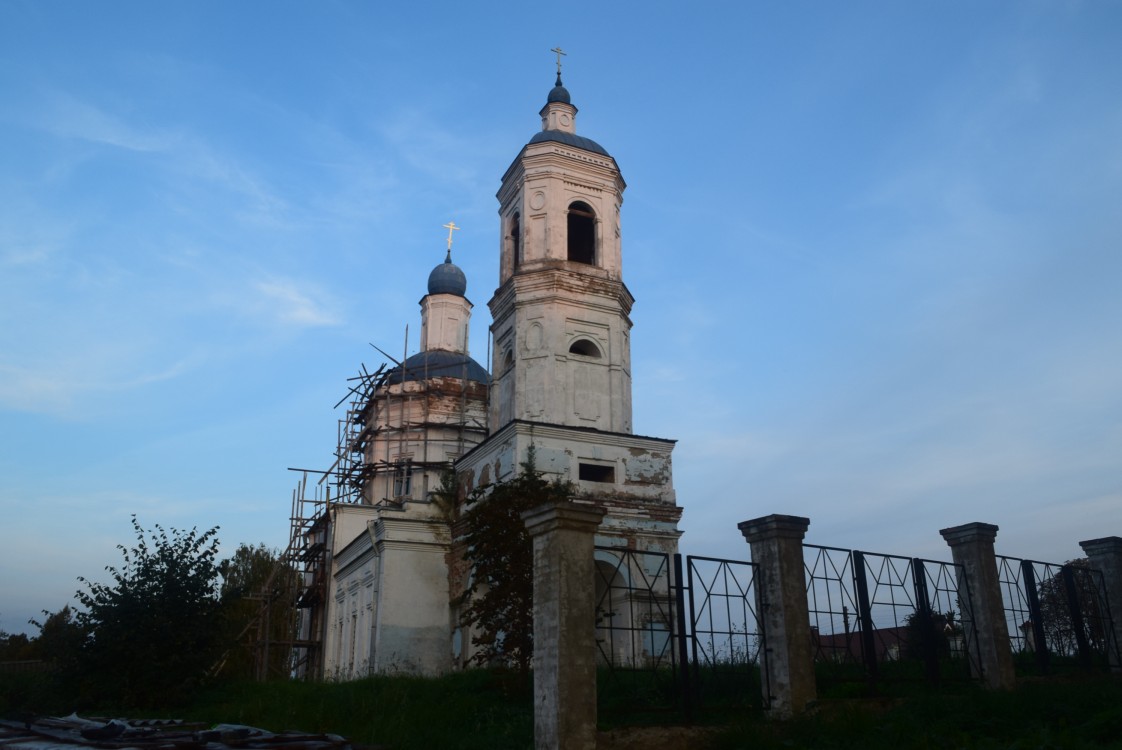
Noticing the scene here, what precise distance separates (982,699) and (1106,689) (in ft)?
6.73

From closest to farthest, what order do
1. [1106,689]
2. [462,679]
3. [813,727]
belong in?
[813,727], [1106,689], [462,679]

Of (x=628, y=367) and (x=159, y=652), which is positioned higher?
(x=628, y=367)

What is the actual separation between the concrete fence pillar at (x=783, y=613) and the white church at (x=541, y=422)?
956cm

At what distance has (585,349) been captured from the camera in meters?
23.8

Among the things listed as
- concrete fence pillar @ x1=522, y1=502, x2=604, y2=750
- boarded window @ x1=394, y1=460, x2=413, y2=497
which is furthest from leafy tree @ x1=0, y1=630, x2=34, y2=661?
concrete fence pillar @ x1=522, y1=502, x2=604, y2=750

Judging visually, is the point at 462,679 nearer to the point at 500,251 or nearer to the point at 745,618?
the point at 745,618

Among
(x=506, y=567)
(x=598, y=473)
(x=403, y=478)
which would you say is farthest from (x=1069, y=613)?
(x=403, y=478)

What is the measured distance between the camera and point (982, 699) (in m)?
10.6

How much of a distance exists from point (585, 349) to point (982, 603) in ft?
42.9

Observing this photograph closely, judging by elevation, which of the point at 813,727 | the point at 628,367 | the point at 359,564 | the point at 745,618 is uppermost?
the point at 628,367

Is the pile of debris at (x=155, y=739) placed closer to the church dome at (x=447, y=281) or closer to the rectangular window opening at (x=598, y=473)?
the rectangular window opening at (x=598, y=473)

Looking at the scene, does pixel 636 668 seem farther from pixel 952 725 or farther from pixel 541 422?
pixel 541 422

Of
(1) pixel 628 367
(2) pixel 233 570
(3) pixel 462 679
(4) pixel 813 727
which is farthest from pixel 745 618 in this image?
(2) pixel 233 570

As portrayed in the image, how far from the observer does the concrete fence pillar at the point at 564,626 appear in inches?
323
